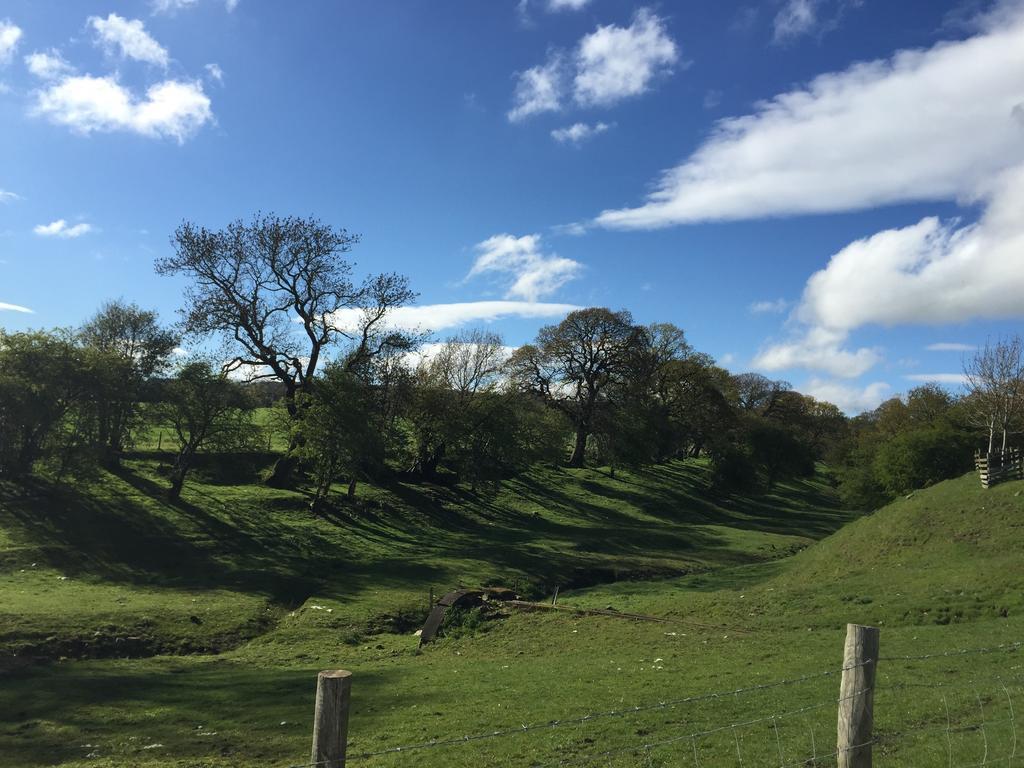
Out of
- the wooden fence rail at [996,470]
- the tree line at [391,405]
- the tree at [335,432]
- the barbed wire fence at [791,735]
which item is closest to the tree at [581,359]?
the tree line at [391,405]

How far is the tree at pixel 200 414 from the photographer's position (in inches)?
2142

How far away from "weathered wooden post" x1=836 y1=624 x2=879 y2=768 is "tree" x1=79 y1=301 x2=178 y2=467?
53654mm

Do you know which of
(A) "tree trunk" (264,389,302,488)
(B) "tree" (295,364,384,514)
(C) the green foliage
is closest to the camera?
(B) "tree" (295,364,384,514)

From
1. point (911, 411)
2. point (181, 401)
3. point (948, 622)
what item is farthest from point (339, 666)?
point (911, 411)

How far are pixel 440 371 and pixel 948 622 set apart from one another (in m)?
62.7

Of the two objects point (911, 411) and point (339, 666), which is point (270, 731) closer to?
point (339, 666)

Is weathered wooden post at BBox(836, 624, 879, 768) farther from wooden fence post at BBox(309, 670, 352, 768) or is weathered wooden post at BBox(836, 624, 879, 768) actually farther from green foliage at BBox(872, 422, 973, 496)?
green foliage at BBox(872, 422, 973, 496)

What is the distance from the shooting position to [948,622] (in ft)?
78.9

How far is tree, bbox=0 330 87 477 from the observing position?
46.4 m

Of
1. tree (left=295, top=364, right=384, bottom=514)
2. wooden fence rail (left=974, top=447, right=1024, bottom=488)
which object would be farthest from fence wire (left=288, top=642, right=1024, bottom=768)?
tree (left=295, top=364, right=384, bottom=514)

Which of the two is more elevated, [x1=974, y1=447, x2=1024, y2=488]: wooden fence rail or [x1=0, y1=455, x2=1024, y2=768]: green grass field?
[x1=974, y1=447, x2=1024, y2=488]: wooden fence rail

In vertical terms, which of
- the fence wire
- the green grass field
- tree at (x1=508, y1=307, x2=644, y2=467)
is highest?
tree at (x1=508, y1=307, x2=644, y2=467)

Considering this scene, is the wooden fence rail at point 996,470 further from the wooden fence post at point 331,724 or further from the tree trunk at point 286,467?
the tree trunk at point 286,467

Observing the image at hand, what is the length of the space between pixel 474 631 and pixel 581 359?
58.3 metres
